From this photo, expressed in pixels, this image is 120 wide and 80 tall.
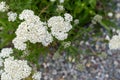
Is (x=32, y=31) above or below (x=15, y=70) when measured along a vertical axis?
above

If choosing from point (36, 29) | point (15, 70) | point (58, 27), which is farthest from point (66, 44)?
point (15, 70)

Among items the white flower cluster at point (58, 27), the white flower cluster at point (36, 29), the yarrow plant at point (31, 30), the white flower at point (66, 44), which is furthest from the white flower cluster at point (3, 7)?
the white flower at point (66, 44)

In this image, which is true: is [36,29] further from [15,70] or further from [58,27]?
[15,70]

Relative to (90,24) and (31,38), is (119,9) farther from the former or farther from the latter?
(31,38)

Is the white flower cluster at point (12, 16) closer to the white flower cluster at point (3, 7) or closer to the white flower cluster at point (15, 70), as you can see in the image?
the white flower cluster at point (3, 7)

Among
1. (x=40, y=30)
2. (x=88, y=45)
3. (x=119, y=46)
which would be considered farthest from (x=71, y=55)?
(x=40, y=30)

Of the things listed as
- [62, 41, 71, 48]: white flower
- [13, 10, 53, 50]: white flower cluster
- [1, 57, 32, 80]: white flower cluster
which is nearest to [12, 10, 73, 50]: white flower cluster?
[13, 10, 53, 50]: white flower cluster
